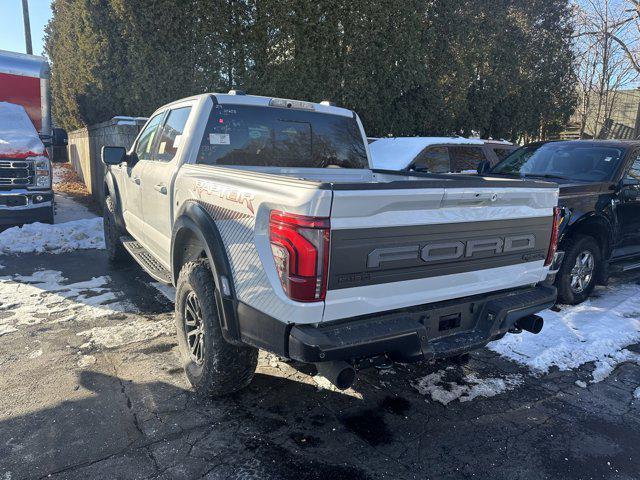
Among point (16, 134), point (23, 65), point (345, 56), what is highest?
point (345, 56)

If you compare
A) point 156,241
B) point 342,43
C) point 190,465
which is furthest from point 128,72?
point 190,465

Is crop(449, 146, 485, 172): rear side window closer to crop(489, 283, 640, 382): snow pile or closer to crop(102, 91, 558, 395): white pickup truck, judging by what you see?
crop(489, 283, 640, 382): snow pile

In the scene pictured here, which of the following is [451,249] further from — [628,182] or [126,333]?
[628,182]

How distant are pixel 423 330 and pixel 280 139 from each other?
2311 millimetres

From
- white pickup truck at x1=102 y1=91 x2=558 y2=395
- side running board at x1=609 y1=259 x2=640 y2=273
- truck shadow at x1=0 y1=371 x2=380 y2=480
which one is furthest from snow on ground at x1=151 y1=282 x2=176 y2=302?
side running board at x1=609 y1=259 x2=640 y2=273

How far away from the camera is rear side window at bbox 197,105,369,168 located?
3941mm

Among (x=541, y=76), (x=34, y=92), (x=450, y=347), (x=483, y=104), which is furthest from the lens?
(x=541, y=76)

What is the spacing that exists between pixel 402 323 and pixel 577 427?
63.5 inches

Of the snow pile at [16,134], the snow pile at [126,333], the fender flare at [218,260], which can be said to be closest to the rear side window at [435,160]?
the snow pile at [126,333]

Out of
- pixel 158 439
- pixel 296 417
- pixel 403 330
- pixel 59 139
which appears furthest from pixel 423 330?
pixel 59 139

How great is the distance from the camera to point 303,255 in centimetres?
230

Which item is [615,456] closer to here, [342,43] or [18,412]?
[18,412]

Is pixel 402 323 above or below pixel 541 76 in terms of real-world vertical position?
below

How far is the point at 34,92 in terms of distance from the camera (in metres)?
9.88
